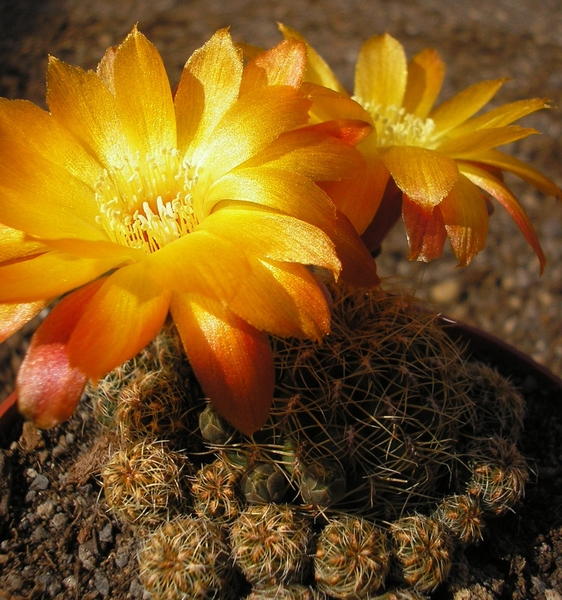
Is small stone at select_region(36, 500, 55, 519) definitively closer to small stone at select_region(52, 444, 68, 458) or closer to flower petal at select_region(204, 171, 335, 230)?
small stone at select_region(52, 444, 68, 458)

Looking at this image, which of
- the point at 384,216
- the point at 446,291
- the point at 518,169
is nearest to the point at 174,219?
the point at 384,216

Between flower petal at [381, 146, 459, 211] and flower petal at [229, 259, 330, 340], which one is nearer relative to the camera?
flower petal at [229, 259, 330, 340]

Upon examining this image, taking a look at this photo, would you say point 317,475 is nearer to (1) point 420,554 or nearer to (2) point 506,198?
(1) point 420,554

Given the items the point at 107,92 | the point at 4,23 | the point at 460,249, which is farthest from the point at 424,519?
the point at 4,23

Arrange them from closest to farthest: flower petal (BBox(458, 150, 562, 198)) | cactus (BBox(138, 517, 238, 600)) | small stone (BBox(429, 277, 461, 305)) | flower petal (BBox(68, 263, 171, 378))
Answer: flower petal (BBox(68, 263, 171, 378)) → cactus (BBox(138, 517, 238, 600)) → flower petal (BBox(458, 150, 562, 198)) → small stone (BBox(429, 277, 461, 305))

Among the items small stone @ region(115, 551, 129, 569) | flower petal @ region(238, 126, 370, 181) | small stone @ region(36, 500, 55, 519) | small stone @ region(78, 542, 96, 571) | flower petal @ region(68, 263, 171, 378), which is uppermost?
flower petal @ region(238, 126, 370, 181)

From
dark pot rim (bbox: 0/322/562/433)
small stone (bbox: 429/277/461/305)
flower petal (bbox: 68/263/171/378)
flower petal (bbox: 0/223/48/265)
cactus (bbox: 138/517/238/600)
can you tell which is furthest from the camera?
small stone (bbox: 429/277/461/305)

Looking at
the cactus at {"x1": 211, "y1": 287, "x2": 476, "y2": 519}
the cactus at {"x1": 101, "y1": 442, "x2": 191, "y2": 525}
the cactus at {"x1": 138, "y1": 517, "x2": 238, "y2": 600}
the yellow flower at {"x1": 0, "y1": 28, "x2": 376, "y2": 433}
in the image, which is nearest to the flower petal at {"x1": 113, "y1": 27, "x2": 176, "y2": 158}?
the yellow flower at {"x1": 0, "y1": 28, "x2": 376, "y2": 433}
